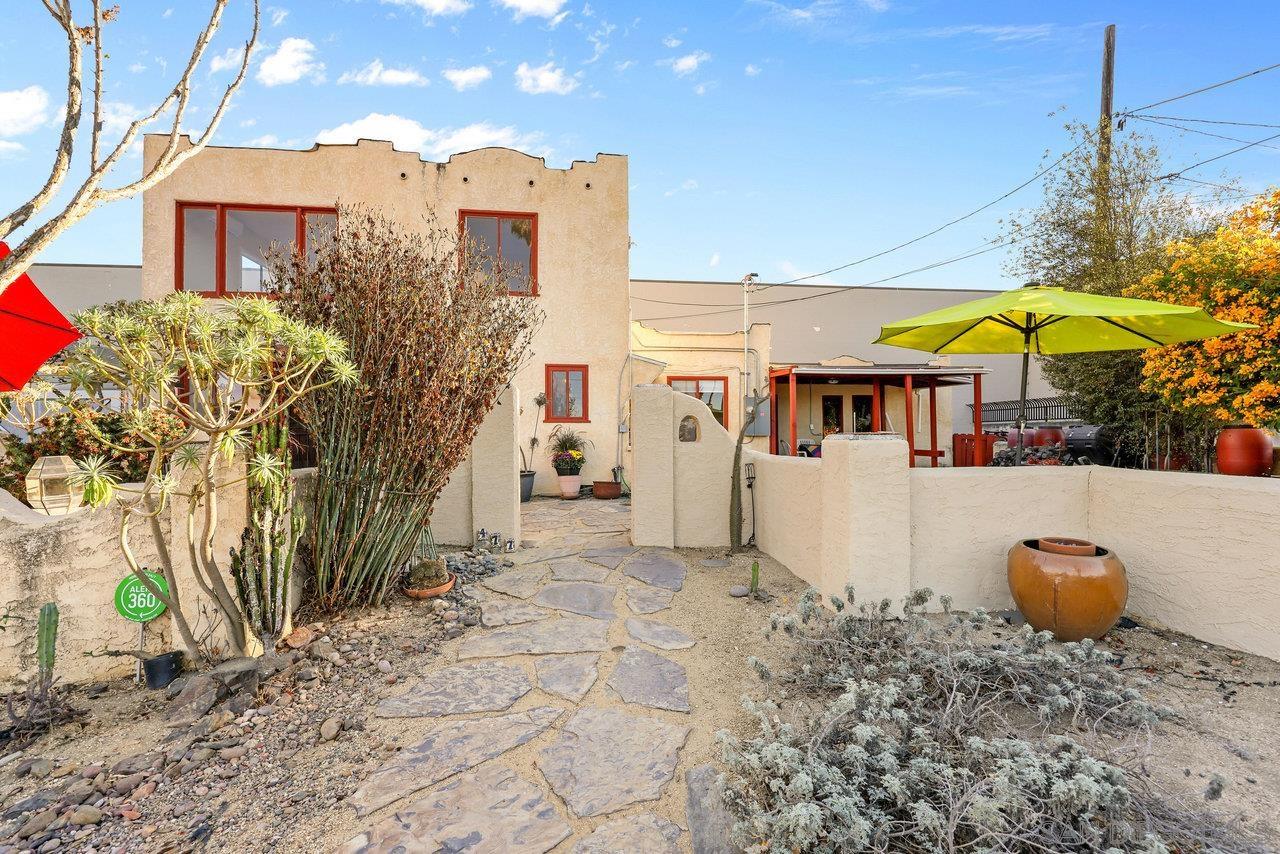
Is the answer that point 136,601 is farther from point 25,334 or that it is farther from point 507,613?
point 507,613

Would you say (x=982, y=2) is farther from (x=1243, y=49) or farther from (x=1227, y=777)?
(x=1227, y=777)

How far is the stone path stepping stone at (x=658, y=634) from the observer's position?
136 inches

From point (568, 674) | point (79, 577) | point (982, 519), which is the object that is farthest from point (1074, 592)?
point (79, 577)

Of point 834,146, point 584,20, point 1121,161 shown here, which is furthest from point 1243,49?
point 584,20

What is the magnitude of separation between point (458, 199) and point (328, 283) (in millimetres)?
7109

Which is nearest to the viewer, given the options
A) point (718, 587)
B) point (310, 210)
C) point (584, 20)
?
point (718, 587)

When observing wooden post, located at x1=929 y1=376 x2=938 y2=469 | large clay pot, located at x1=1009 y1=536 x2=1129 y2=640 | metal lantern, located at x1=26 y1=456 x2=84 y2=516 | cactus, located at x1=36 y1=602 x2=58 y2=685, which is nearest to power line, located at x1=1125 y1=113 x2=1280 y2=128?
wooden post, located at x1=929 y1=376 x2=938 y2=469

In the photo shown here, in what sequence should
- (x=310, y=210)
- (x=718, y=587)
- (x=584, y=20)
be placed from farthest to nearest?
(x=310, y=210)
(x=584, y=20)
(x=718, y=587)

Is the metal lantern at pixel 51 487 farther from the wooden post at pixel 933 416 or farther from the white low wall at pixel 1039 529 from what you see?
the wooden post at pixel 933 416

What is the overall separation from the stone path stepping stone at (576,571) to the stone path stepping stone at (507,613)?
0.65m

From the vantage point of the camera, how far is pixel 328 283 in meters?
3.60

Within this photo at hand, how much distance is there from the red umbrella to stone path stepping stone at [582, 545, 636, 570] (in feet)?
13.2

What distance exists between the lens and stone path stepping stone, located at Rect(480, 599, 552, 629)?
369cm

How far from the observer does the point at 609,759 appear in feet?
7.39
